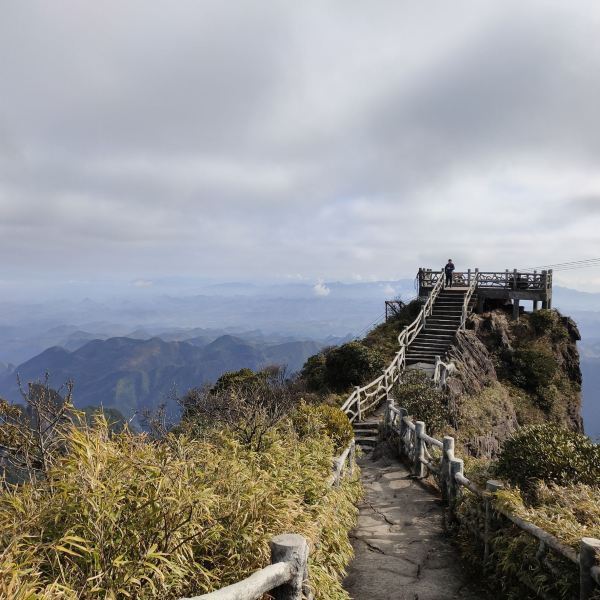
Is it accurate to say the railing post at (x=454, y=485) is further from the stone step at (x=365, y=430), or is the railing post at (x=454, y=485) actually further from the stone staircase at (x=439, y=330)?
the stone staircase at (x=439, y=330)

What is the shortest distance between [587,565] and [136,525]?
172 inches

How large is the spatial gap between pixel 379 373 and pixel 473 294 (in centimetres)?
1295

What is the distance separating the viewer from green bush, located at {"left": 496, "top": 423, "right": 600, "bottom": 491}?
7148mm

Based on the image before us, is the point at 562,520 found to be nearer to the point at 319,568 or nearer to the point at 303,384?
the point at 319,568

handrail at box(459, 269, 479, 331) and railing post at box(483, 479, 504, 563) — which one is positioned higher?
handrail at box(459, 269, 479, 331)

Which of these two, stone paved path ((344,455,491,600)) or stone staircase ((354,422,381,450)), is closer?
stone paved path ((344,455,491,600))

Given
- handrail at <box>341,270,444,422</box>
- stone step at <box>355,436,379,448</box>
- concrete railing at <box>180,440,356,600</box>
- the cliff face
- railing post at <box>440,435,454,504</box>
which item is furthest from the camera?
the cliff face

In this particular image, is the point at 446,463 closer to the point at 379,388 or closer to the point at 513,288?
the point at 379,388

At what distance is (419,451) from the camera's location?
1175 cm

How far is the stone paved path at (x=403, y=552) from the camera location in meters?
6.30

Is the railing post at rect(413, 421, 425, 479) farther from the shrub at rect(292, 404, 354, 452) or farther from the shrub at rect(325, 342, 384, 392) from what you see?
the shrub at rect(325, 342, 384, 392)

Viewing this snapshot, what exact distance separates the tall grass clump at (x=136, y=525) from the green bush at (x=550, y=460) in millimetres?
3821

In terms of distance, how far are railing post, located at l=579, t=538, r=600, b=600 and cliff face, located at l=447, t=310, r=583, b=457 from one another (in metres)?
12.6

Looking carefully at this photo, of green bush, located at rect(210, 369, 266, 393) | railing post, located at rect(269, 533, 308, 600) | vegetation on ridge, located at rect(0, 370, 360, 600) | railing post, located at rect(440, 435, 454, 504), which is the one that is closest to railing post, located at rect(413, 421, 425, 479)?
railing post, located at rect(440, 435, 454, 504)
